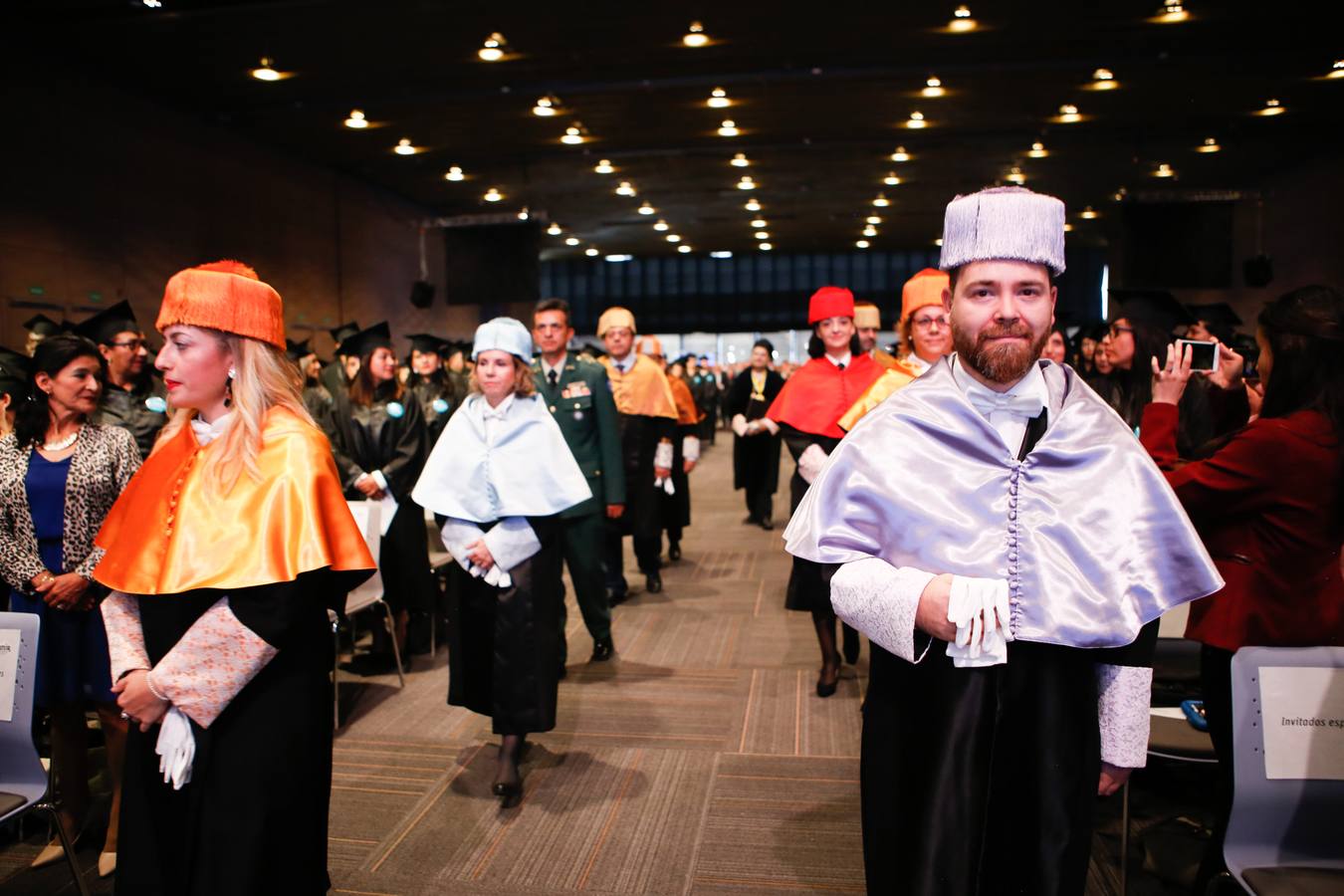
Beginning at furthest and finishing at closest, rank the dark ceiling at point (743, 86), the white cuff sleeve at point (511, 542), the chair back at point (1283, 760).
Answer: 1. the dark ceiling at point (743, 86)
2. the white cuff sleeve at point (511, 542)
3. the chair back at point (1283, 760)

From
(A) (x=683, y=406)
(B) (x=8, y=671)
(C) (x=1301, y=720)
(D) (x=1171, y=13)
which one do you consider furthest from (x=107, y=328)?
(D) (x=1171, y=13)

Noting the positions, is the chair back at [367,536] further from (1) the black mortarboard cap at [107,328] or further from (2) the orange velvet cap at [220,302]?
(2) the orange velvet cap at [220,302]

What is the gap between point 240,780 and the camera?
1857 millimetres

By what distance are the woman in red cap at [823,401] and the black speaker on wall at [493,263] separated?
10.7 m

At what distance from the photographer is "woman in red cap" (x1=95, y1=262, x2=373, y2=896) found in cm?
181

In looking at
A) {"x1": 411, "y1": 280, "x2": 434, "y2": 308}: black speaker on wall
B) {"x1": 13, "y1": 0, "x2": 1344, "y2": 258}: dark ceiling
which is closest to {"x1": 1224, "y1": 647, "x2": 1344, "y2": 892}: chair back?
{"x1": 13, "y1": 0, "x2": 1344, "y2": 258}: dark ceiling

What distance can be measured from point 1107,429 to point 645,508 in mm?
4764

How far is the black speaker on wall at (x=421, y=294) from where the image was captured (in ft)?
53.5

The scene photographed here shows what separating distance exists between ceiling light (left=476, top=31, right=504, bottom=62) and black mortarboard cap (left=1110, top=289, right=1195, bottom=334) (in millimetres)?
6696

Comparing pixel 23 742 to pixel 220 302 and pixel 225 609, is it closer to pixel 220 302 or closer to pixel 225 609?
pixel 225 609

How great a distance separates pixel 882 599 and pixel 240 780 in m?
1.34

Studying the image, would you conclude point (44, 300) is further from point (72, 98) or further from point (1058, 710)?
point (1058, 710)

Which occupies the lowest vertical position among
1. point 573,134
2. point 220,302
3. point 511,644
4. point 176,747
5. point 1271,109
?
point 511,644

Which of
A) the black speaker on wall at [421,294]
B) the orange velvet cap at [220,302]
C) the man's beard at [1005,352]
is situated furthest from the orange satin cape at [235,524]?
the black speaker on wall at [421,294]
